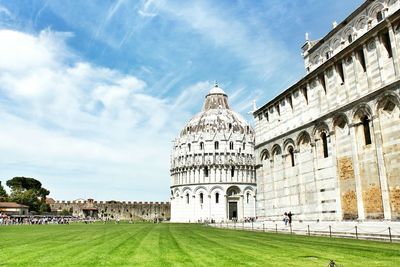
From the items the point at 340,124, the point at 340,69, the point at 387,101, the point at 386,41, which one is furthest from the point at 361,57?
the point at 340,124

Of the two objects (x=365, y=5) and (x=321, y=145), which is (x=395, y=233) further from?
(x=365, y=5)

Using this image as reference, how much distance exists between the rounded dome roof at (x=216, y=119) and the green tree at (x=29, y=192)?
42.3m

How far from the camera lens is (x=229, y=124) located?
9581cm

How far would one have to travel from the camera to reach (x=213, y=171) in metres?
88.0

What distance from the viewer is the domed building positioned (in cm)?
8662

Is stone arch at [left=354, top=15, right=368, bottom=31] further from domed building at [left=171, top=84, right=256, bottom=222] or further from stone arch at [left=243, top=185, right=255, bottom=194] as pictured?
stone arch at [left=243, top=185, right=255, bottom=194]

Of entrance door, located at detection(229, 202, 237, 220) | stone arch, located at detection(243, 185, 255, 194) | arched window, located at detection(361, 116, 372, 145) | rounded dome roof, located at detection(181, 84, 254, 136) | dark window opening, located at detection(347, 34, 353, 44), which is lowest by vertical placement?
entrance door, located at detection(229, 202, 237, 220)

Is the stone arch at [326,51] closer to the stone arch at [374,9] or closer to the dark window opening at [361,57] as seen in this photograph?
the stone arch at [374,9]

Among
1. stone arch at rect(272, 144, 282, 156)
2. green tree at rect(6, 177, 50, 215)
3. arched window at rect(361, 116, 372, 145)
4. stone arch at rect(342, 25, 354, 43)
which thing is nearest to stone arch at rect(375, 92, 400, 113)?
arched window at rect(361, 116, 372, 145)

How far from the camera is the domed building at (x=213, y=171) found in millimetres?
86625

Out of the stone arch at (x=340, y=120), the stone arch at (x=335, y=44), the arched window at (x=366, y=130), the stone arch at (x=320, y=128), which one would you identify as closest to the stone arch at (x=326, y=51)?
the stone arch at (x=335, y=44)

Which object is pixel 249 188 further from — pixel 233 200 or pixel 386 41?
pixel 386 41

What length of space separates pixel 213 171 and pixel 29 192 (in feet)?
163

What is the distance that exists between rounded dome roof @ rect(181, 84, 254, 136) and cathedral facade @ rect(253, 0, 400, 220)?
5627 cm
